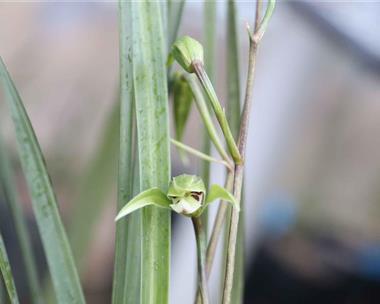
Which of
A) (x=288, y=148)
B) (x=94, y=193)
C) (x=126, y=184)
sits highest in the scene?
(x=126, y=184)

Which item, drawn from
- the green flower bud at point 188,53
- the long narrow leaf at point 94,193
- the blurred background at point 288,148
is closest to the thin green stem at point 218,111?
the green flower bud at point 188,53

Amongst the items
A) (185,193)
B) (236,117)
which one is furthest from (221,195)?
(236,117)

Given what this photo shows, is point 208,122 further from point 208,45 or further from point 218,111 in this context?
point 208,45

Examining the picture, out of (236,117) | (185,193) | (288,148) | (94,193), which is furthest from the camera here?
(288,148)

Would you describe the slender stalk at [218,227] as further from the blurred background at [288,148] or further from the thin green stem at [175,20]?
the blurred background at [288,148]

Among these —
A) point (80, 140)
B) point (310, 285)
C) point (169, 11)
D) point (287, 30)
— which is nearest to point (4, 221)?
point (80, 140)

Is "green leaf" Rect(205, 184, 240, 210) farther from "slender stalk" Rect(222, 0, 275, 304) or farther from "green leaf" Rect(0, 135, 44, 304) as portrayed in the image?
"green leaf" Rect(0, 135, 44, 304)

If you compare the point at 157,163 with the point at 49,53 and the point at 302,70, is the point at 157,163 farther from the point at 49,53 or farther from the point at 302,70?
the point at 49,53
